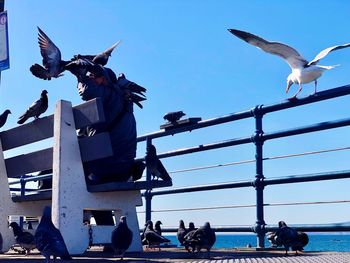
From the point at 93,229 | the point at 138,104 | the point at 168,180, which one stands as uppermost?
the point at 138,104

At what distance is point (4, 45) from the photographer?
26.6ft

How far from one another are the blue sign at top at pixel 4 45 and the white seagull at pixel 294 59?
3.45 m

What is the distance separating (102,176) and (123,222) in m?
1.37

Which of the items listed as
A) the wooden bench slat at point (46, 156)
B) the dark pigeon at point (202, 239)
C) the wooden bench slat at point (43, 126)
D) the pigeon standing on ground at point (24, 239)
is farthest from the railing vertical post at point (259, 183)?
the pigeon standing on ground at point (24, 239)

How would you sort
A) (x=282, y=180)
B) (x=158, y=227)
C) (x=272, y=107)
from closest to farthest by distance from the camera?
(x=282, y=180), (x=272, y=107), (x=158, y=227)

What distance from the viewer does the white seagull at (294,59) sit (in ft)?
20.9

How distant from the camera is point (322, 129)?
6.50 meters

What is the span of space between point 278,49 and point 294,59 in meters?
0.24

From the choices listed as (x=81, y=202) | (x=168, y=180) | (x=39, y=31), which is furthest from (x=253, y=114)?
(x=39, y=31)

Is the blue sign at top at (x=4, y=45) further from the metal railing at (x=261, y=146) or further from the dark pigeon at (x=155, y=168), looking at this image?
the metal railing at (x=261, y=146)

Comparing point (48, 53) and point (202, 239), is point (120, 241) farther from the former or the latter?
point (48, 53)

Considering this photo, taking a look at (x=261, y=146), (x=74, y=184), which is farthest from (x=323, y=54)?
(x=74, y=184)

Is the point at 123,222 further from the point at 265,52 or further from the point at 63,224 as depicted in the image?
the point at 265,52

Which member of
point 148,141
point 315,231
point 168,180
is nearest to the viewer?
point 315,231
